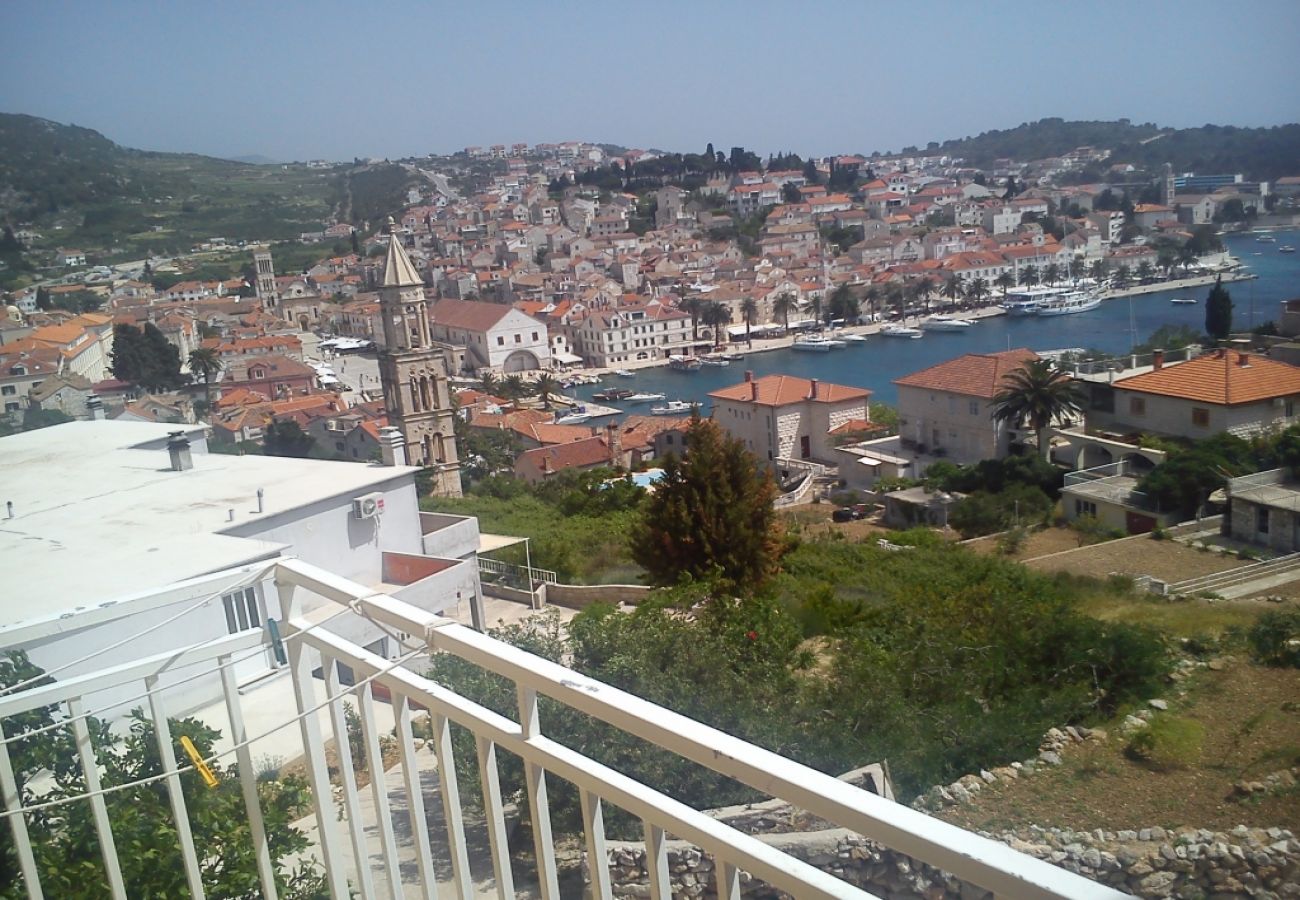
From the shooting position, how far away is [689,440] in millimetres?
6336

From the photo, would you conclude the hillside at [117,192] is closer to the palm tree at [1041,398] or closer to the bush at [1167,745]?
the bush at [1167,745]

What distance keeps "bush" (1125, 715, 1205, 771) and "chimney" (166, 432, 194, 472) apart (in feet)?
10.1

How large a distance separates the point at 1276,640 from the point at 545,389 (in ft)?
73.4

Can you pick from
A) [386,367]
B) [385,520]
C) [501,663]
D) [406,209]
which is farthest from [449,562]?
[406,209]

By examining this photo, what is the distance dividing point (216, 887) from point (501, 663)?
2.07ft

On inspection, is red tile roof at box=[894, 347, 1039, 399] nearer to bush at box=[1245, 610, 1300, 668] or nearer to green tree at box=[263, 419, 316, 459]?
green tree at box=[263, 419, 316, 459]

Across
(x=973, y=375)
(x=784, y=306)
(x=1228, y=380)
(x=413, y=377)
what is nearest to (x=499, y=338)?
(x=784, y=306)

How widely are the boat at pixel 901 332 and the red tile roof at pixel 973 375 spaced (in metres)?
16.4

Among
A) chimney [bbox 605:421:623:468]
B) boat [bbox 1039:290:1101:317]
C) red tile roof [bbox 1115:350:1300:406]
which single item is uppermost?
red tile roof [bbox 1115:350:1300:406]

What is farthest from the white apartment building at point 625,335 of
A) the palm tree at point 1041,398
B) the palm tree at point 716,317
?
the palm tree at point 1041,398

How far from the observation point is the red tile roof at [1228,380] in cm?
1045

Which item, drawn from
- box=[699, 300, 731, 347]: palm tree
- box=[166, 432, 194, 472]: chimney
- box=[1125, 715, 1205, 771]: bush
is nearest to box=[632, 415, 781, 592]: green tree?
box=[1125, 715, 1205, 771]: bush

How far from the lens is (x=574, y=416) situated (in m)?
24.3

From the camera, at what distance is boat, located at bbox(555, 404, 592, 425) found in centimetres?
2373
